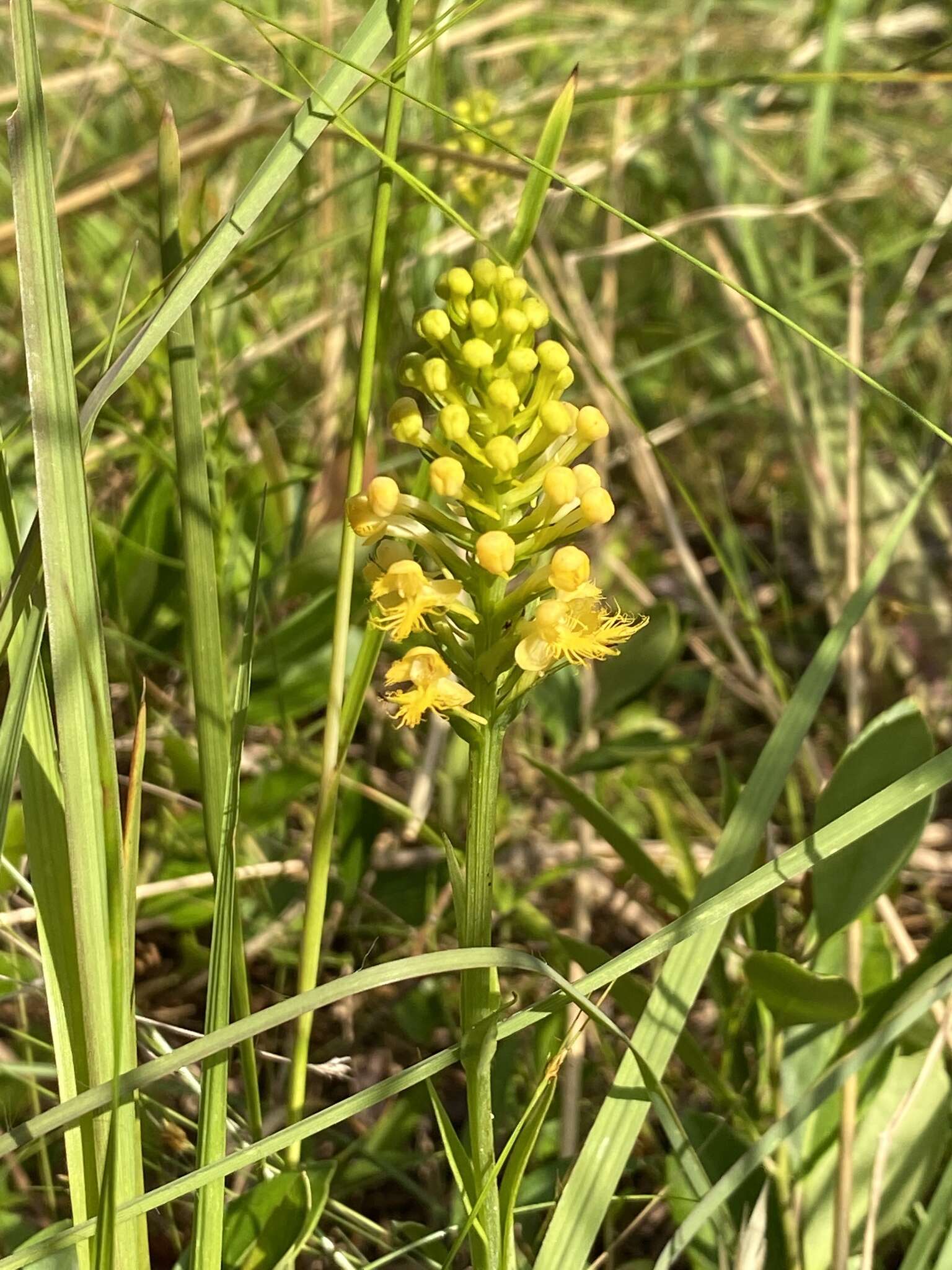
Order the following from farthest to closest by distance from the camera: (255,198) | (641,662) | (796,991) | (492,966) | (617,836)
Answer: (641,662) → (617,836) → (796,991) → (255,198) → (492,966)

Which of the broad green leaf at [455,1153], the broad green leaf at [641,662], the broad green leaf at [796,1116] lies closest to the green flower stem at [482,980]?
the broad green leaf at [455,1153]

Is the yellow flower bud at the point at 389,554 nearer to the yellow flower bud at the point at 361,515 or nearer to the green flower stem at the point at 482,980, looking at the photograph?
the yellow flower bud at the point at 361,515

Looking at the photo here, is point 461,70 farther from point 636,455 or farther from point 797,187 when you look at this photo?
point 636,455

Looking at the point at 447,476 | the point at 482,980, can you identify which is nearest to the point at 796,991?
the point at 482,980

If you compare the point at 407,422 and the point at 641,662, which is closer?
the point at 407,422

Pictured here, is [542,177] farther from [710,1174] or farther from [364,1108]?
[710,1174]

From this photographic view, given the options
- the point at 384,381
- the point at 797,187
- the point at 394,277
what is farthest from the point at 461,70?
the point at 394,277

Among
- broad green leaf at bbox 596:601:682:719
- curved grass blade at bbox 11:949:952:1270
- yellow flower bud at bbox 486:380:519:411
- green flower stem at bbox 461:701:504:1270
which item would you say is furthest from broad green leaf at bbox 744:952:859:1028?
broad green leaf at bbox 596:601:682:719
